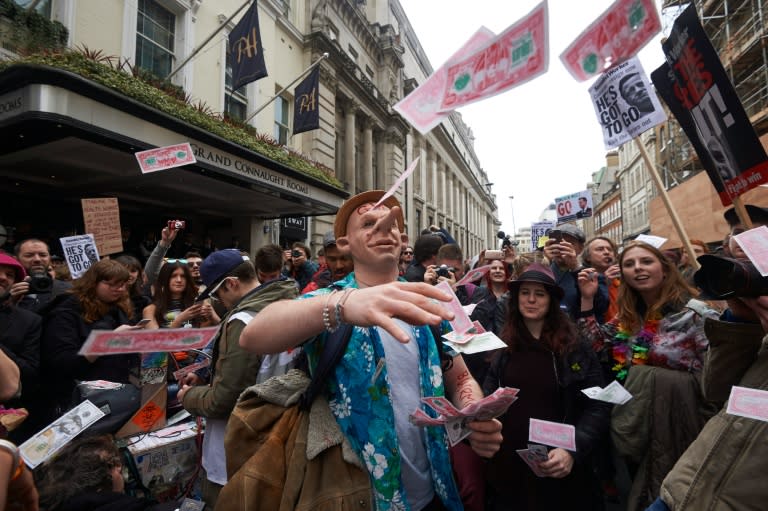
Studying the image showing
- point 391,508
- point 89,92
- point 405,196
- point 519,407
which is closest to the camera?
point 391,508

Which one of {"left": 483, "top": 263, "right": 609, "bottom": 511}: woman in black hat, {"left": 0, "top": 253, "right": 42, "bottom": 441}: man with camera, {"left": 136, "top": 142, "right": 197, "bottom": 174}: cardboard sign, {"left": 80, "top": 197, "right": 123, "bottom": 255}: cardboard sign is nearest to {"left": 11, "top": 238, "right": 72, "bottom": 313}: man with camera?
{"left": 0, "top": 253, "right": 42, "bottom": 441}: man with camera

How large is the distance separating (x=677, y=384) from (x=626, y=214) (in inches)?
1889

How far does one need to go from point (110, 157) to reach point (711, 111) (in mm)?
8964

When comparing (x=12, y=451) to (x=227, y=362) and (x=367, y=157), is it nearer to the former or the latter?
(x=227, y=362)

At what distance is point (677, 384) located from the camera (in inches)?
87.9

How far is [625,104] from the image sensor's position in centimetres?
279

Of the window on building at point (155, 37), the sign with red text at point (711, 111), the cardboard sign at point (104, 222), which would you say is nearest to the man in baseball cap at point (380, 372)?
the sign with red text at point (711, 111)

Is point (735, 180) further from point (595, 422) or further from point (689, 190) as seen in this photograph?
point (689, 190)

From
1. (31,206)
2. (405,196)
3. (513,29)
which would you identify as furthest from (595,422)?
(405,196)

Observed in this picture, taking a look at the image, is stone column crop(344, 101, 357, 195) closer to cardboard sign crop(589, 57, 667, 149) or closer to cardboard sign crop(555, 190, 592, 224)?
cardboard sign crop(555, 190, 592, 224)

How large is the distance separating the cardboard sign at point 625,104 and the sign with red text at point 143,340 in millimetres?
3039

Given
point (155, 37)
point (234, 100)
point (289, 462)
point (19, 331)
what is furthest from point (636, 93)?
point (234, 100)

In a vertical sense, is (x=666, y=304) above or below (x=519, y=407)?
above

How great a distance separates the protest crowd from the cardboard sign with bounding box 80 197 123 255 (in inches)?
45.4
